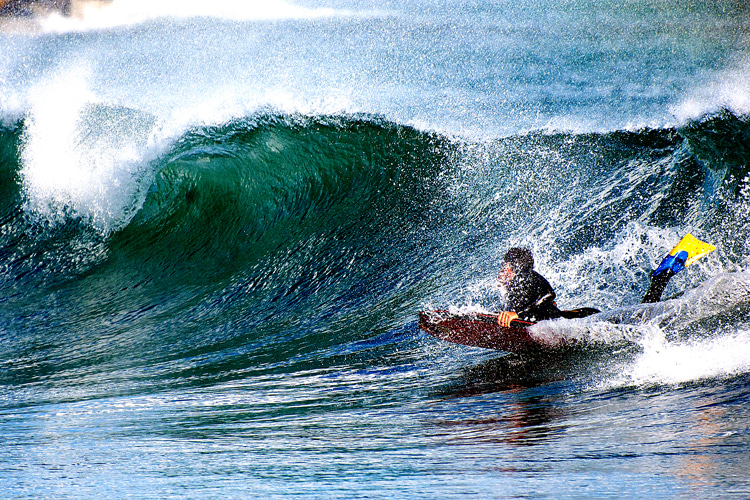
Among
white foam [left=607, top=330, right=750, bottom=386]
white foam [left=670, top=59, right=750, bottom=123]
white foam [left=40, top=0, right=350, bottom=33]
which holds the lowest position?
white foam [left=607, top=330, right=750, bottom=386]

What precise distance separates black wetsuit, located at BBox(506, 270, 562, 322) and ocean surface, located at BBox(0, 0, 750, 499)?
0.54 ft

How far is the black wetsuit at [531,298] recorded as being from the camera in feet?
14.8

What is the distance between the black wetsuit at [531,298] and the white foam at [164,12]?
1025 inches

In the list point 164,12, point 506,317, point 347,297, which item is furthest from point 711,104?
point 164,12

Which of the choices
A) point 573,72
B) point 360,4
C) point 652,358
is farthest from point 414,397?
point 360,4

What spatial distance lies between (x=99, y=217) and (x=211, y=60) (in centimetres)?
1242

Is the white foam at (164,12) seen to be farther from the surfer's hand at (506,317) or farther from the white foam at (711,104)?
the surfer's hand at (506,317)

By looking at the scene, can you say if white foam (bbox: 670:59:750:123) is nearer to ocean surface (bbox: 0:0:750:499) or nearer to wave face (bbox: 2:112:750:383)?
ocean surface (bbox: 0:0:750:499)

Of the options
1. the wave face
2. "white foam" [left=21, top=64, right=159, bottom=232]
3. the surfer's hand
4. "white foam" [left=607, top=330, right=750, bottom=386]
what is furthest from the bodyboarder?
"white foam" [left=21, top=64, right=159, bottom=232]

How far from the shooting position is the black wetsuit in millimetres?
4508

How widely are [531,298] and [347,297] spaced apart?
2.25m

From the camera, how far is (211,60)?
19578 millimetres

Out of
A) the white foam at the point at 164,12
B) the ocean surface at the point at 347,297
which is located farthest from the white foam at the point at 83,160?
the white foam at the point at 164,12

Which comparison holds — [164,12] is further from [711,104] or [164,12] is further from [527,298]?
[527,298]
